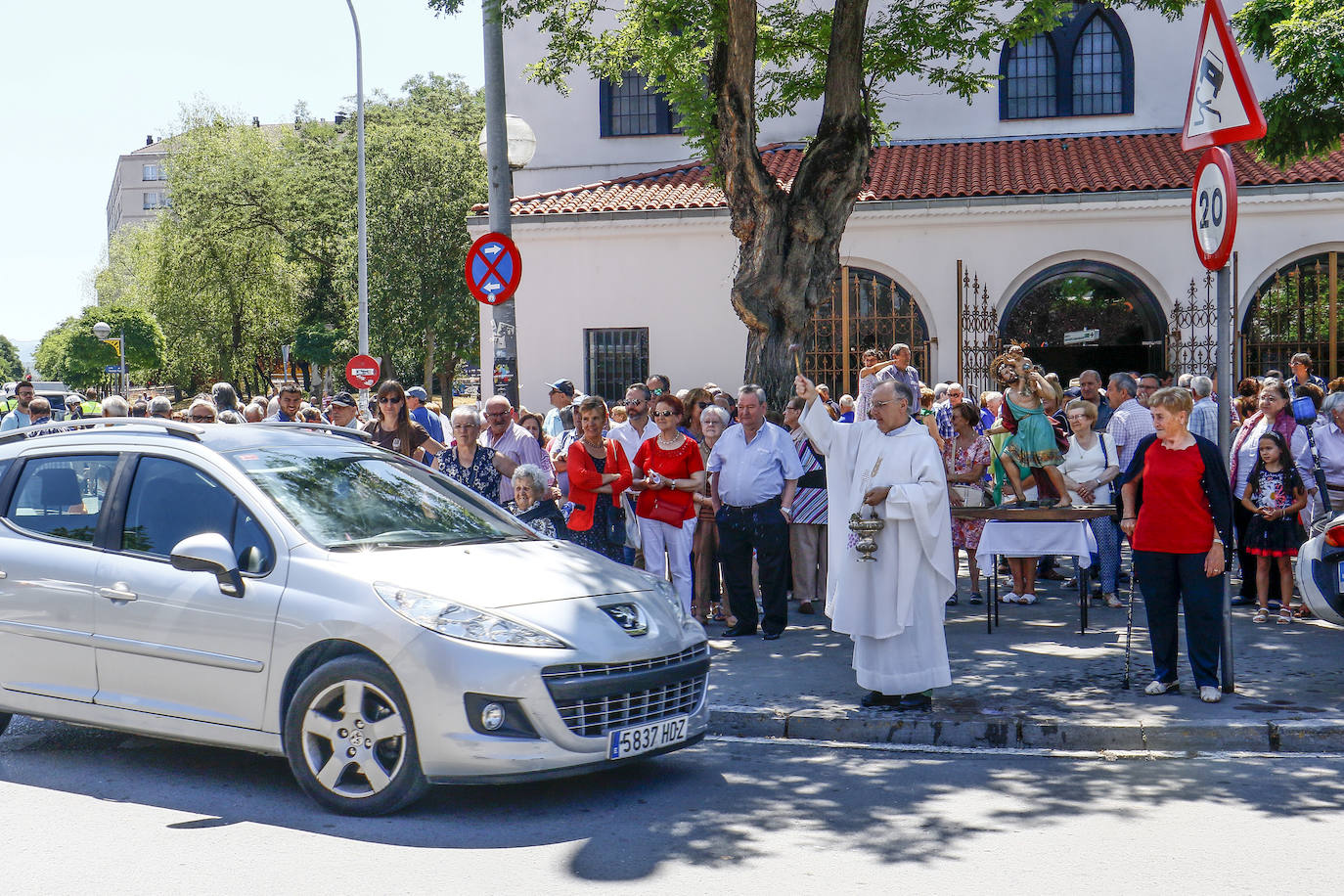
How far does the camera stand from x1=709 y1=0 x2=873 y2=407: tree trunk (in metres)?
11.9

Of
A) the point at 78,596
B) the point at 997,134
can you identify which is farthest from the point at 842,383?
the point at 78,596

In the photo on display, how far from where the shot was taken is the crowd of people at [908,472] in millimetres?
7730

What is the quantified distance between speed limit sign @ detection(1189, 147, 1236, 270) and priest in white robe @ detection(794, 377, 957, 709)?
202cm

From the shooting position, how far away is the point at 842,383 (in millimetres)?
21453

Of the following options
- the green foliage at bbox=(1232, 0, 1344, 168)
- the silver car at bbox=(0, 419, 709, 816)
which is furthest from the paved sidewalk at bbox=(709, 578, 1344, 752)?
the green foliage at bbox=(1232, 0, 1344, 168)

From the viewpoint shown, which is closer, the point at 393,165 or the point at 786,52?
the point at 786,52

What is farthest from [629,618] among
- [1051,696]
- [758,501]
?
[758,501]

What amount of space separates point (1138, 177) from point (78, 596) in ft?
62.6

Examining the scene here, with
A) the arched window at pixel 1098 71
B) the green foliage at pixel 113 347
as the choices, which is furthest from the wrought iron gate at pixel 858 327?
the green foliage at pixel 113 347

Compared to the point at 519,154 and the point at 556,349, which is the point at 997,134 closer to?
the point at 556,349

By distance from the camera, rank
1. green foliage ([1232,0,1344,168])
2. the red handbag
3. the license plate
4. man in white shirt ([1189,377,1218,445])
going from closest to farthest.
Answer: the license plate
the red handbag
green foliage ([1232,0,1344,168])
man in white shirt ([1189,377,1218,445])

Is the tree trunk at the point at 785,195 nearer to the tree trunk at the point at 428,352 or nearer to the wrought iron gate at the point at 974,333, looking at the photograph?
the wrought iron gate at the point at 974,333

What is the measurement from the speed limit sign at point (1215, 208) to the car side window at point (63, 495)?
6.21 metres

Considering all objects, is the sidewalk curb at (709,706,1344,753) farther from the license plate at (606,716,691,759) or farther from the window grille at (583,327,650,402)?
the window grille at (583,327,650,402)
